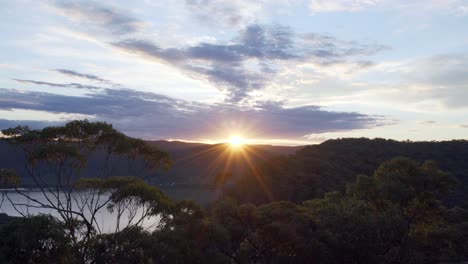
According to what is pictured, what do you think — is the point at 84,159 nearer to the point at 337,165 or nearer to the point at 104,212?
the point at 104,212

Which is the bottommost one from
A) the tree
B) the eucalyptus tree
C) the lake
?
the lake

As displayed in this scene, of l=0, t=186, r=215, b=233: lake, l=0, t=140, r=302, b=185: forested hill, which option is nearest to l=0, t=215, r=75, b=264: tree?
l=0, t=186, r=215, b=233: lake

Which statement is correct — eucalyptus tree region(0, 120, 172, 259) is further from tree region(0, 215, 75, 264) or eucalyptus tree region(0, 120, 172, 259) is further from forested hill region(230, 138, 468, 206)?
forested hill region(230, 138, 468, 206)

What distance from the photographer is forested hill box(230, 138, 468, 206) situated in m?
38.7

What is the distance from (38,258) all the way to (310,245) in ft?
26.5

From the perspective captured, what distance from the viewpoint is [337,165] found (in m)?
46.5

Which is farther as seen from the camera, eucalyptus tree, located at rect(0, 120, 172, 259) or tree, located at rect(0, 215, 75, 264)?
eucalyptus tree, located at rect(0, 120, 172, 259)

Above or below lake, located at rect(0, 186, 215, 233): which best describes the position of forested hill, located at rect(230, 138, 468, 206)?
above

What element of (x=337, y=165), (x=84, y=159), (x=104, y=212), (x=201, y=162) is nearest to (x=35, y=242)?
(x=84, y=159)

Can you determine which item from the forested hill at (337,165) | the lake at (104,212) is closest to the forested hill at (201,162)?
the lake at (104,212)

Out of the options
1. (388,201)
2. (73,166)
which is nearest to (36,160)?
(73,166)

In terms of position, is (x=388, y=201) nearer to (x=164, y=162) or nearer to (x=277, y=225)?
(x=277, y=225)

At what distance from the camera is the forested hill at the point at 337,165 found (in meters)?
38.7

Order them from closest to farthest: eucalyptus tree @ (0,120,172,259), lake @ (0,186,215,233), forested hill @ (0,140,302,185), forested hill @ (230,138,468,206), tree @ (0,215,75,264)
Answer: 1. tree @ (0,215,75,264)
2. eucalyptus tree @ (0,120,172,259)
3. lake @ (0,186,215,233)
4. forested hill @ (230,138,468,206)
5. forested hill @ (0,140,302,185)
